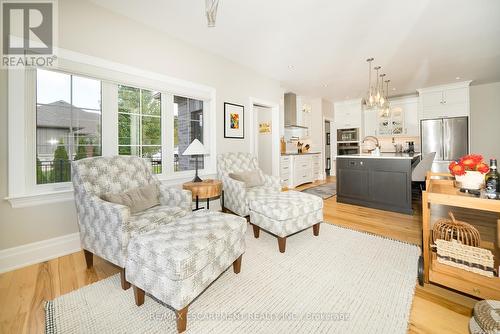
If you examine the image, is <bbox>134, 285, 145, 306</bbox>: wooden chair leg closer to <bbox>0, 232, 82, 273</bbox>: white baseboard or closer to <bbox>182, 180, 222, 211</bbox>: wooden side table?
<bbox>182, 180, 222, 211</bbox>: wooden side table

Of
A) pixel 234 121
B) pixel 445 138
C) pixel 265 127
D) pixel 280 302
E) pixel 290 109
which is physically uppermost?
pixel 290 109

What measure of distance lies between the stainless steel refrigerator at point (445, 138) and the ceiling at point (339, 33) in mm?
1287

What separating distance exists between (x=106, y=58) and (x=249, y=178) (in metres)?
2.25

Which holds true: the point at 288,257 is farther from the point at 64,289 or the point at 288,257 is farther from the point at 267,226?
the point at 64,289

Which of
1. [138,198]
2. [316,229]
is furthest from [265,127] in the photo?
[138,198]

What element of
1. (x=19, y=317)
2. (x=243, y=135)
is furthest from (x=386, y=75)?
(x=19, y=317)

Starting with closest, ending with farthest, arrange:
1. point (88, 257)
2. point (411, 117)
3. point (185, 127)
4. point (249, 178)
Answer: point (88, 257)
point (249, 178)
point (185, 127)
point (411, 117)

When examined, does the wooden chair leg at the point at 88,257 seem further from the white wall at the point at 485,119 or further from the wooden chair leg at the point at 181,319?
the white wall at the point at 485,119

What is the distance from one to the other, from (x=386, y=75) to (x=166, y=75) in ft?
15.0

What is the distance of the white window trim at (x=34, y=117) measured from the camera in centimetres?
192

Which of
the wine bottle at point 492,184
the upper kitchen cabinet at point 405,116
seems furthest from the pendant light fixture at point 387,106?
the wine bottle at point 492,184

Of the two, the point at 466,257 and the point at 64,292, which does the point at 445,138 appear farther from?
the point at 64,292

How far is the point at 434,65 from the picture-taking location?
4.20 m

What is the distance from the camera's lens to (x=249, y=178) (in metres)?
3.18
